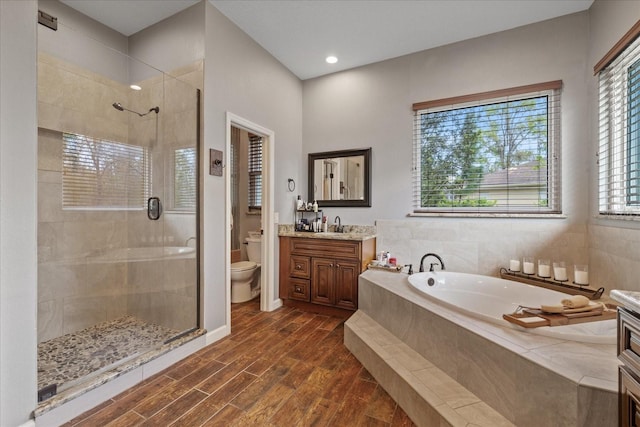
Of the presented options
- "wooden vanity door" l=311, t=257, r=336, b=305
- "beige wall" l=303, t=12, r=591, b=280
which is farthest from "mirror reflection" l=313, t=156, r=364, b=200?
"wooden vanity door" l=311, t=257, r=336, b=305

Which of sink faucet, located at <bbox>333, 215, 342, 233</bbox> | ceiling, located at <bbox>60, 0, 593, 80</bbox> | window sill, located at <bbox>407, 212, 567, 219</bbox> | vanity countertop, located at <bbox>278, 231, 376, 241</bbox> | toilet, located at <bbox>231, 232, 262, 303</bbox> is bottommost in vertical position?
toilet, located at <bbox>231, 232, 262, 303</bbox>

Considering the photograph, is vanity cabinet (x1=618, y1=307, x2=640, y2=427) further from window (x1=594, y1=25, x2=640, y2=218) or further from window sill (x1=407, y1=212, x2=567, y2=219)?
window sill (x1=407, y1=212, x2=567, y2=219)

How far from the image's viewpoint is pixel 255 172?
4.27 meters

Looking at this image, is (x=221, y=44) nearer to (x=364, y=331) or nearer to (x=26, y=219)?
(x=26, y=219)

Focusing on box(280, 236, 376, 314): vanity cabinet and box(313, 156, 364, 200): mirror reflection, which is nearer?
box(280, 236, 376, 314): vanity cabinet

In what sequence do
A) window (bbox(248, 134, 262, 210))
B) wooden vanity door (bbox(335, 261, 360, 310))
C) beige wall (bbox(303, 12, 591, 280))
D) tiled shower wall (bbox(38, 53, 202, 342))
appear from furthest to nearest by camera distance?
window (bbox(248, 134, 262, 210)), wooden vanity door (bbox(335, 261, 360, 310)), beige wall (bbox(303, 12, 591, 280)), tiled shower wall (bbox(38, 53, 202, 342))

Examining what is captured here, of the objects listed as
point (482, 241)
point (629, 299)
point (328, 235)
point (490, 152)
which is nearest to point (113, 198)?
point (328, 235)

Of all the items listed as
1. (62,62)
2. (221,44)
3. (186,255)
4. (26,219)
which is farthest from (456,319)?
(62,62)

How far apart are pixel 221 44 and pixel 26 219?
2.01 meters

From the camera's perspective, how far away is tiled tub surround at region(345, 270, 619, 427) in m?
1.09

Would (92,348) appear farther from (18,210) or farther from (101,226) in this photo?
(18,210)

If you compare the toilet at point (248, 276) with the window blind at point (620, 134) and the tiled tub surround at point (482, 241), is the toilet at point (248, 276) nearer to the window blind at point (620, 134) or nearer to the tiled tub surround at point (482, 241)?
the tiled tub surround at point (482, 241)

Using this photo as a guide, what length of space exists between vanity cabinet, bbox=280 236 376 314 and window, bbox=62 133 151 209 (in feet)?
5.19

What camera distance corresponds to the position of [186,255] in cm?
241
